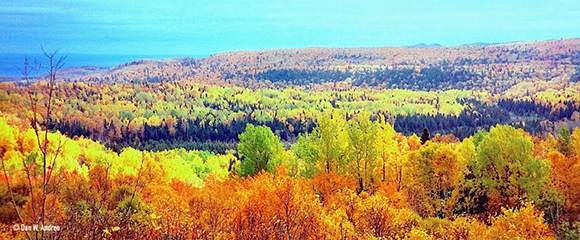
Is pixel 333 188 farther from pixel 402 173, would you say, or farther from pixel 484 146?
pixel 484 146

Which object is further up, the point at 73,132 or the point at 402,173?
the point at 402,173

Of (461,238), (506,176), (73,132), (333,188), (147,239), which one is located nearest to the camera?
(147,239)

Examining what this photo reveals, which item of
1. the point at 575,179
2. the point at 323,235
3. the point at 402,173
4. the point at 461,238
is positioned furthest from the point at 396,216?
the point at 575,179

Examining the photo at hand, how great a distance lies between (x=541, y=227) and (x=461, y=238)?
5518 mm

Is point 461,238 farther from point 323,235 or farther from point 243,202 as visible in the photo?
point 243,202

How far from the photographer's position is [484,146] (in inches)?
1670

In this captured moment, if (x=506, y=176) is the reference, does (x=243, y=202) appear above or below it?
above

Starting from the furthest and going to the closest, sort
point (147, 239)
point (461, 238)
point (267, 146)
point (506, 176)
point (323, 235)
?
point (267, 146) < point (506, 176) < point (461, 238) < point (323, 235) < point (147, 239)

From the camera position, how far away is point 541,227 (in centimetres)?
2903

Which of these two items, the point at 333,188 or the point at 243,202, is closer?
the point at 243,202

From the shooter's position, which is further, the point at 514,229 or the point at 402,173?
the point at 402,173

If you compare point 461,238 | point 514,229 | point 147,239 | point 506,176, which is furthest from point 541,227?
point 147,239

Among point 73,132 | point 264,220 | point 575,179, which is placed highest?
point 264,220

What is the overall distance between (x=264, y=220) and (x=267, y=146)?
63.0ft
